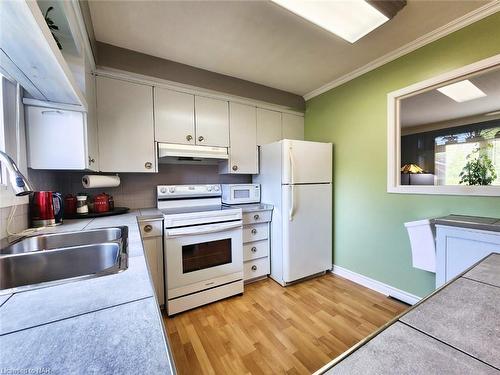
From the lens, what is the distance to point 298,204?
2.36m

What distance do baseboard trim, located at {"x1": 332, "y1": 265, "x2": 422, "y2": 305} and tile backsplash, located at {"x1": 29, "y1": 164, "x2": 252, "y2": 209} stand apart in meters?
1.60

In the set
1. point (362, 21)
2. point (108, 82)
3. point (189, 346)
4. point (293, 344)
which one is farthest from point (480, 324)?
point (108, 82)

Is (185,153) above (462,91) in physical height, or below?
below

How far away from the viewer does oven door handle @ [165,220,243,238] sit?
1869 millimetres

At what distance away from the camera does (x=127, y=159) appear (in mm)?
2023

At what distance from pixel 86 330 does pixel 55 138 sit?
1473 millimetres

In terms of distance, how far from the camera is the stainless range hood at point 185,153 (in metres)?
2.11

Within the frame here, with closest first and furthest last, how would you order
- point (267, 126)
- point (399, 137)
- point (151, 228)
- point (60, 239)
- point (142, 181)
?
point (60, 239), point (151, 228), point (399, 137), point (142, 181), point (267, 126)

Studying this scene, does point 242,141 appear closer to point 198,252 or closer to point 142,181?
point 142,181

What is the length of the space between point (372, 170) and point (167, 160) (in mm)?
2186

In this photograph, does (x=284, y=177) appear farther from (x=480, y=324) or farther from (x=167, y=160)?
(x=480, y=324)

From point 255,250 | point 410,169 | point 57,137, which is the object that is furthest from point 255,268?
point 57,137

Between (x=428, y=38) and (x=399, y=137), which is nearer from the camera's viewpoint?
(x=428, y=38)

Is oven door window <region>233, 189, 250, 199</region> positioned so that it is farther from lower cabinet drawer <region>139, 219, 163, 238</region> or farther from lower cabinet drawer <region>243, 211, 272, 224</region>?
lower cabinet drawer <region>139, 219, 163, 238</region>
